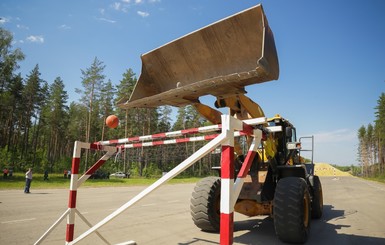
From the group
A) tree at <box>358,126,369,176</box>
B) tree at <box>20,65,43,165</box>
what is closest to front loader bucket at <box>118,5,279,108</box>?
tree at <box>20,65,43,165</box>

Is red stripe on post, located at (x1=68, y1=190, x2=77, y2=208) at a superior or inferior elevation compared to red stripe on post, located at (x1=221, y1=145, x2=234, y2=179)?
inferior

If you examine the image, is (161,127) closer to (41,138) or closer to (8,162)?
(8,162)

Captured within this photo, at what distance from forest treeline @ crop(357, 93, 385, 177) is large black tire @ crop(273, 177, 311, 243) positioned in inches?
3026

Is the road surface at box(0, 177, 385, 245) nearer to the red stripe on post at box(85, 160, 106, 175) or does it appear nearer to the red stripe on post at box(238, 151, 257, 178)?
the red stripe on post at box(85, 160, 106, 175)

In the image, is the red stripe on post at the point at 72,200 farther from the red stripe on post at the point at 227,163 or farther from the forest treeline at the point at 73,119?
the forest treeline at the point at 73,119

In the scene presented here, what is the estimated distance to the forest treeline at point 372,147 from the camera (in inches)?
2849

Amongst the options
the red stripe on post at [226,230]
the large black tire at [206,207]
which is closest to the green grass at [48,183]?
the large black tire at [206,207]

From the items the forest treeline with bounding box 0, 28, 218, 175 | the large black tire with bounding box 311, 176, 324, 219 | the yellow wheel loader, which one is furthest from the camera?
the forest treeline with bounding box 0, 28, 218, 175

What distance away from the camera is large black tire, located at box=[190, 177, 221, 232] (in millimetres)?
6164

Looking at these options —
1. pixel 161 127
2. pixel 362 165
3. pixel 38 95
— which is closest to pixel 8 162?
pixel 38 95

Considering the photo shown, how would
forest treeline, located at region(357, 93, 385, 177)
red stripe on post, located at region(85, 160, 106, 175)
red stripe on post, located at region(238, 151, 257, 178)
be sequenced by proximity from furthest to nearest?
forest treeline, located at region(357, 93, 385, 177), red stripe on post, located at region(85, 160, 106, 175), red stripe on post, located at region(238, 151, 257, 178)

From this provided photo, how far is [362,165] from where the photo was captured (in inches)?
4080

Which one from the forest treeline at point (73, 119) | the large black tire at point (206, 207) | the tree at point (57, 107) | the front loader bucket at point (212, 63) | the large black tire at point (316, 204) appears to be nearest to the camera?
the front loader bucket at point (212, 63)

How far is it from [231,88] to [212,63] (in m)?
0.92
